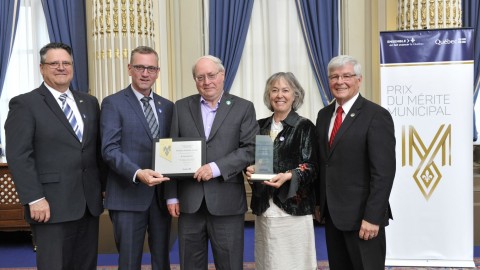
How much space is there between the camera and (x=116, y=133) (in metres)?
2.54

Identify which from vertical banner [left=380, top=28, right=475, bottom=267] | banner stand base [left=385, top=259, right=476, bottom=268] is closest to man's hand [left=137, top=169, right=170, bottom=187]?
vertical banner [left=380, top=28, right=475, bottom=267]

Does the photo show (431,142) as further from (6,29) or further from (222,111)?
(6,29)

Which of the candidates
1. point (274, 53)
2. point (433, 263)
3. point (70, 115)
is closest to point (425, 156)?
point (433, 263)

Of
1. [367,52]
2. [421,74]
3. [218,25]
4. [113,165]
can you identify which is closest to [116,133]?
[113,165]

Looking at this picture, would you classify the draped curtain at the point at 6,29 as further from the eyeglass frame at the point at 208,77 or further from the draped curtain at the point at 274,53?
the eyeglass frame at the point at 208,77

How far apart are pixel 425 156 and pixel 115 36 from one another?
3.63 m

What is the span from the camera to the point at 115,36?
5.29m

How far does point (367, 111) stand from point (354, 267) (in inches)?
33.2

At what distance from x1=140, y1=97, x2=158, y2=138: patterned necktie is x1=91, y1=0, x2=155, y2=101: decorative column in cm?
283

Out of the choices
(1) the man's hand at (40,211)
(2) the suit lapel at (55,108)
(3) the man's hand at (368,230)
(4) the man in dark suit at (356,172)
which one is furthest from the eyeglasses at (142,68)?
(3) the man's hand at (368,230)

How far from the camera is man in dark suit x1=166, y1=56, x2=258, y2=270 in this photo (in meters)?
2.50

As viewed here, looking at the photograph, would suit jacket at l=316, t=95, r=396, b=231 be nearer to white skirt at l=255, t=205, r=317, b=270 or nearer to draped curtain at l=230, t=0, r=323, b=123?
white skirt at l=255, t=205, r=317, b=270

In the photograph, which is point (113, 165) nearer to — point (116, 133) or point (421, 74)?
point (116, 133)

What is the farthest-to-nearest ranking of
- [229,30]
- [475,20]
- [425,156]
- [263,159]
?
[229,30]
[475,20]
[425,156]
[263,159]
